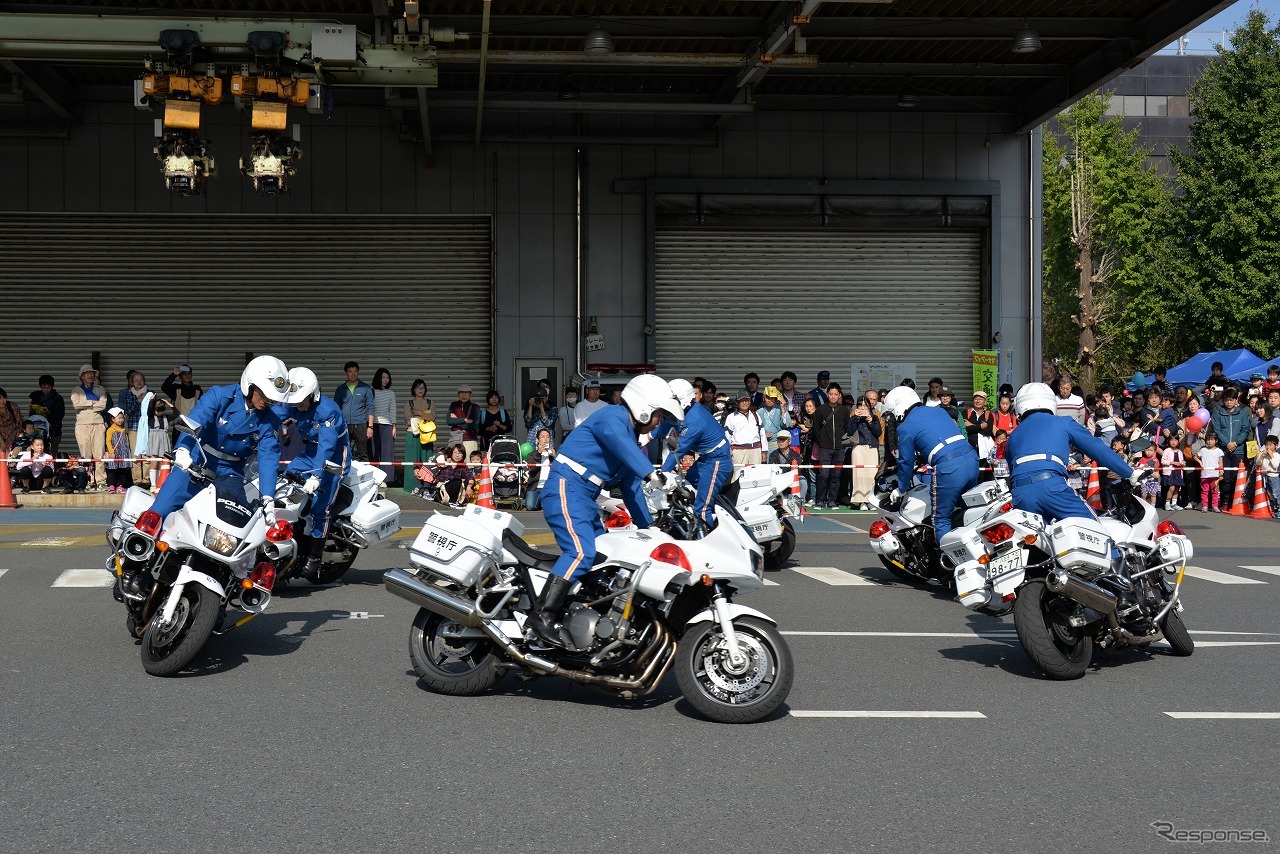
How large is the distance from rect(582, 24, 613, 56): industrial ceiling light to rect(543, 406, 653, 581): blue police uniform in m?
14.1

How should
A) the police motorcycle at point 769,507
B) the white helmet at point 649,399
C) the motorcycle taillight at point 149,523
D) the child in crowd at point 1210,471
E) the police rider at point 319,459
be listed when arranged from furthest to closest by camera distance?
the child in crowd at point 1210,471, the police motorcycle at point 769,507, the police rider at point 319,459, the motorcycle taillight at point 149,523, the white helmet at point 649,399

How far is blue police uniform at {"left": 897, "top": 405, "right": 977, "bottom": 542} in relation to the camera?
11922 mm

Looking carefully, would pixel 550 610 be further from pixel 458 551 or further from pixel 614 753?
pixel 614 753

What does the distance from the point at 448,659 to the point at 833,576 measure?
20.5 ft

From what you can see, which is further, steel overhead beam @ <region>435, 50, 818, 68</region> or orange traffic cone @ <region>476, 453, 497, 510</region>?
steel overhead beam @ <region>435, 50, 818, 68</region>

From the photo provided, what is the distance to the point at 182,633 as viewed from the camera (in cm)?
797

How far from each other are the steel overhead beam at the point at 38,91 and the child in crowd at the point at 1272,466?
19.4 meters

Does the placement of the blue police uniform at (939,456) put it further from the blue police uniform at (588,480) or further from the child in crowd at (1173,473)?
the child in crowd at (1173,473)

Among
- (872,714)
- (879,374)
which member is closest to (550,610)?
(872,714)

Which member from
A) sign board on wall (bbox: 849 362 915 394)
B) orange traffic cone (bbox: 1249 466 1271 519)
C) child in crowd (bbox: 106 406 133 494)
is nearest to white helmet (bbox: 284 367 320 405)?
child in crowd (bbox: 106 406 133 494)

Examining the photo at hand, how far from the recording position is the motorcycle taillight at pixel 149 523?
27.7 feet

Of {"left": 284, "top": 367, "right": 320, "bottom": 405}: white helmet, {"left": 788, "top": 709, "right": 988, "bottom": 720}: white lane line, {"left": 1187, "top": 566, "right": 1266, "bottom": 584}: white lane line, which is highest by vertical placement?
{"left": 284, "top": 367, "right": 320, "bottom": 405}: white helmet

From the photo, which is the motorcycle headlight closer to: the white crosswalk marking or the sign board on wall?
the white crosswalk marking

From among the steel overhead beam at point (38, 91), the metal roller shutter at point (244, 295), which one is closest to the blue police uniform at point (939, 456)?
the metal roller shutter at point (244, 295)
